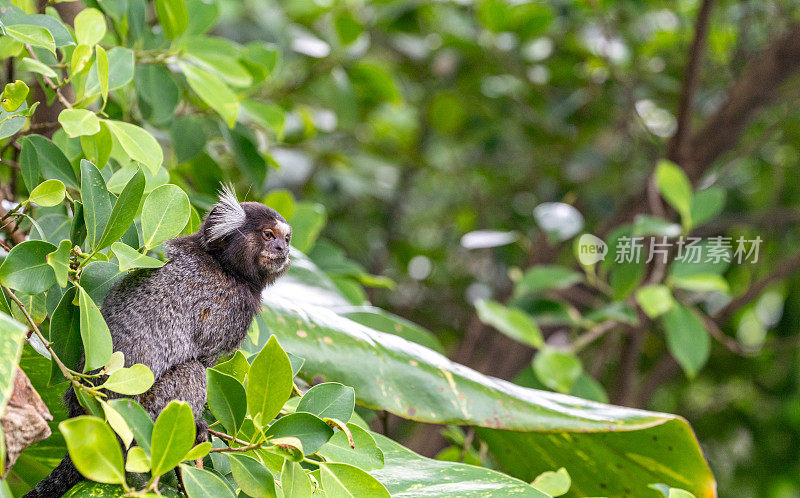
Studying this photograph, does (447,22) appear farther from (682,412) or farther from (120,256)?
(120,256)

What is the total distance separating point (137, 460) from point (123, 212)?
293 mm

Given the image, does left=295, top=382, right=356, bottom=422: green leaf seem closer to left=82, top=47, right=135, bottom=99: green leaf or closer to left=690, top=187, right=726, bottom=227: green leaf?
left=82, top=47, right=135, bottom=99: green leaf

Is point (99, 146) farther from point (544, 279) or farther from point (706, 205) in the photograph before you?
point (706, 205)

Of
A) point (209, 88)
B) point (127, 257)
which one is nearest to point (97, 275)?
point (127, 257)

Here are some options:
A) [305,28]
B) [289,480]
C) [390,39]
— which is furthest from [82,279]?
[390,39]

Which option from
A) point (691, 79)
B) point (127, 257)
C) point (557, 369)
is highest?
point (127, 257)

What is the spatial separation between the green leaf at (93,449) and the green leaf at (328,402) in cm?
23

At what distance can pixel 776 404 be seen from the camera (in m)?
2.99

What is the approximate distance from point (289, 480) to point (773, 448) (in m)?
2.87

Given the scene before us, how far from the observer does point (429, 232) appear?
12.7ft

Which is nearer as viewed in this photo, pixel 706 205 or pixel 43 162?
pixel 43 162

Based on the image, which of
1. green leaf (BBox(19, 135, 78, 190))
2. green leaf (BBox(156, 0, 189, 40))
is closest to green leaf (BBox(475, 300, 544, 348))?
green leaf (BBox(156, 0, 189, 40))

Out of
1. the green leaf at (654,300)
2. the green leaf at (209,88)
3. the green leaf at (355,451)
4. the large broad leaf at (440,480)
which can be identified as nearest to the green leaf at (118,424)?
the green leaf at (355,451)

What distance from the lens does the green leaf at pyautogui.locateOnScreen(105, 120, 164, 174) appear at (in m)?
0.94
